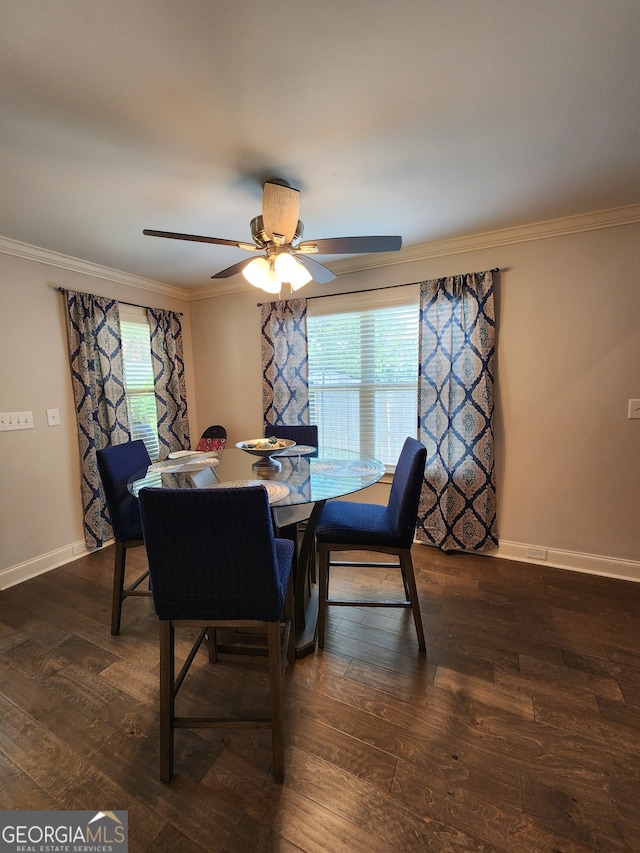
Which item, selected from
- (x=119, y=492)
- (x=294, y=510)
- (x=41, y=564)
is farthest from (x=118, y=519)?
(x=41, y=564)

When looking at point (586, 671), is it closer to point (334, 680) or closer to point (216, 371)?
point (334, 680)

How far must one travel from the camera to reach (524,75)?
3.71ft

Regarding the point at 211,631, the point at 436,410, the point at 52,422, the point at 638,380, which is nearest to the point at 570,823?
the point at 211,631

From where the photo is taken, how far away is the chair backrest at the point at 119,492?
5.92 ft

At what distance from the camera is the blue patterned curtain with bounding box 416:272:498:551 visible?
2.40 meters

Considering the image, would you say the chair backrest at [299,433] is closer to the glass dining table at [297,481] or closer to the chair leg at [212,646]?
the glass dining table at [297,481]

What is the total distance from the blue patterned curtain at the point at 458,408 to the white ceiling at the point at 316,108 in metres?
0.56

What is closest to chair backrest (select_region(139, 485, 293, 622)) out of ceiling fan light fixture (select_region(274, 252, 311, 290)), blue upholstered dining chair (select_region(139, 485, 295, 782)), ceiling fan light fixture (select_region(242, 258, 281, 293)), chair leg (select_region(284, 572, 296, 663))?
blue upholstered dining chair (select_region(139, 485, 295, 782))

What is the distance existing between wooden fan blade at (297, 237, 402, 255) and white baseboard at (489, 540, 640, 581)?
222cm

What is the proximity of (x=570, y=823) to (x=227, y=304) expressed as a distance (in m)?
3.80

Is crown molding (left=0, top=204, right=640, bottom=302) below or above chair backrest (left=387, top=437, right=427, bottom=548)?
above

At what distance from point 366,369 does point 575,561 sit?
2059mm

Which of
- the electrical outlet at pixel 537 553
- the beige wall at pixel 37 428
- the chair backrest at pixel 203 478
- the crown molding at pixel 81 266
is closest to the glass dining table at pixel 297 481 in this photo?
the chair backrest at pixel 203 478

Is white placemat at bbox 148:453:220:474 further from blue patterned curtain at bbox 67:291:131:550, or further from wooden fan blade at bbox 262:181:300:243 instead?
wooden fan blade at bbox 262:181:300:243
